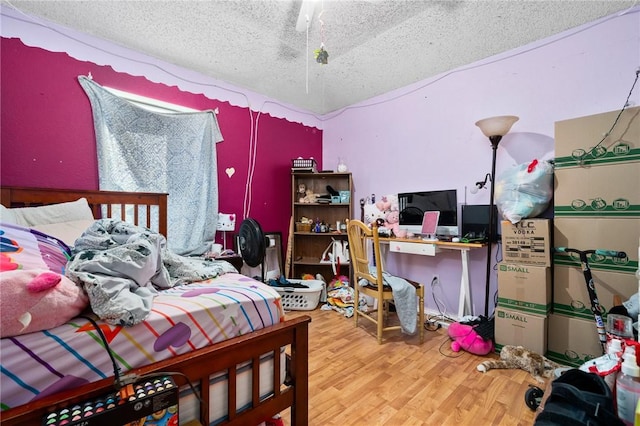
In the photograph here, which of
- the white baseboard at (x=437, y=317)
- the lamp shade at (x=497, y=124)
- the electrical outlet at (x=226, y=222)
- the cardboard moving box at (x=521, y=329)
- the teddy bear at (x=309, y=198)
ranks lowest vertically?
the white baseboard at (x=437, y=317)

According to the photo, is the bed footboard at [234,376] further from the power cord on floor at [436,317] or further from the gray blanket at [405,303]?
the power cord on floor at [436,317]

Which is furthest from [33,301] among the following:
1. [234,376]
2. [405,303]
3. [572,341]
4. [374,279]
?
[572,341]

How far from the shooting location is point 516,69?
245 cm

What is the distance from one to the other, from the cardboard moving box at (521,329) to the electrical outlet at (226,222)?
2553 millimetres

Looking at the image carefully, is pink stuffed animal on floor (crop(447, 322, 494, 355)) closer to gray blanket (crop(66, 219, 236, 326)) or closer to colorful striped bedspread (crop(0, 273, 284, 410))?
colorful striped bedspread (crop(0, 273, 284, 410))

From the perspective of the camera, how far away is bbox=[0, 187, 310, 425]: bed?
0.69 m

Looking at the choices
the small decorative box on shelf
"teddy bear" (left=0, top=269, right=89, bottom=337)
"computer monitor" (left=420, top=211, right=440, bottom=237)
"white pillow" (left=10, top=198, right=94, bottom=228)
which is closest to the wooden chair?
"computer monitor" (left=420, top=211, right=440, bottom=237)

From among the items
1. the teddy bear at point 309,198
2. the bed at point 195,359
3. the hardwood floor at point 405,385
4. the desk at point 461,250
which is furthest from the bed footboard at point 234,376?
the teddy bear at point 309,198

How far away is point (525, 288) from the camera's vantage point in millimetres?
2000

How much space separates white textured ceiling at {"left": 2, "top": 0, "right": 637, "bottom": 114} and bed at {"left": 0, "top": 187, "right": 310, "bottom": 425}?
1.96 metres

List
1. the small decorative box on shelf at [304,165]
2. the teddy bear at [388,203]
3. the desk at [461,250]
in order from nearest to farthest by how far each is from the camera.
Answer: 1. the desk at [461,250]
2. the teddy bear at [388,203]
3. the small decorative box on shelf at [304,165]

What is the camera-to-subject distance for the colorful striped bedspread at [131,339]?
69cm

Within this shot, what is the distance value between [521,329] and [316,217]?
2.43 meters

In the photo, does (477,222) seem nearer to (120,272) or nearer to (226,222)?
(226,222)
